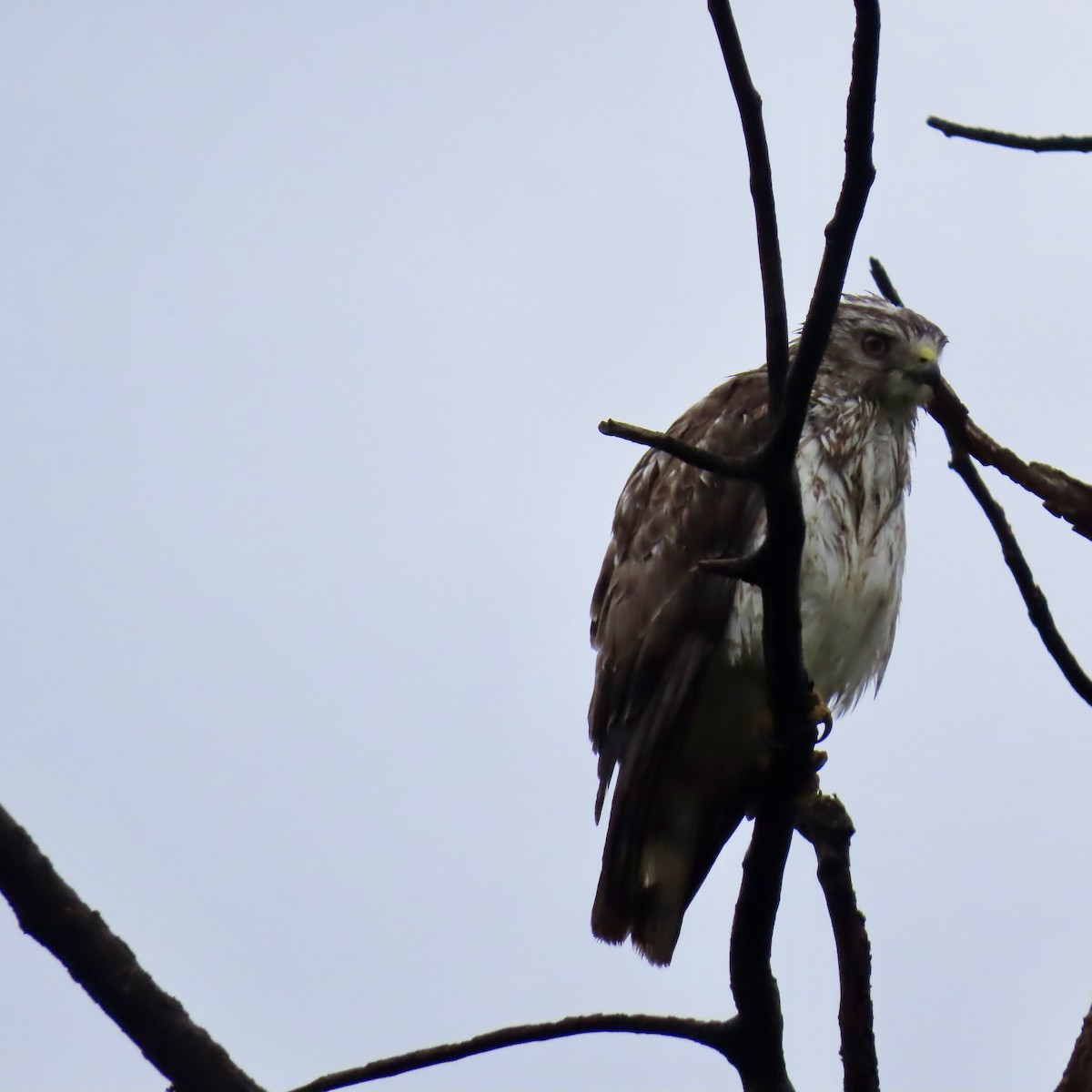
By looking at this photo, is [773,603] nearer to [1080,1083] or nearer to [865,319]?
[1080,1083]

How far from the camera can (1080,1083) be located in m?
3.23

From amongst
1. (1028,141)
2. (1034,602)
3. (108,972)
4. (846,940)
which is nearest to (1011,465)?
(1034,602)

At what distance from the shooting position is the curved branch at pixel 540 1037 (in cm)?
316

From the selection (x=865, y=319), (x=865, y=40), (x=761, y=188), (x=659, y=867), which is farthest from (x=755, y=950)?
(x=865, y=319)

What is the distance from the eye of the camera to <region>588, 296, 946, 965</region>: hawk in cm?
503

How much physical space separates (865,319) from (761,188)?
3.13m

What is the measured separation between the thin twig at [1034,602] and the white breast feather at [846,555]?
1.31 meters

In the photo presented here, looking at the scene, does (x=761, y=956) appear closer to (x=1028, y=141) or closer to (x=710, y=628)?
(x=710, y=628)

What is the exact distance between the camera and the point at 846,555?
5109 mm

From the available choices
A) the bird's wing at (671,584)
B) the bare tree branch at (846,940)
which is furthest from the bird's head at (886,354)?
the bare tree branch at (846,940)

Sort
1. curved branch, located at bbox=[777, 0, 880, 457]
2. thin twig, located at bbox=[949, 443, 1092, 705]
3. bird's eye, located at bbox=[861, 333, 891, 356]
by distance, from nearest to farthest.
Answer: curved branch, located at bbox=[777, 0, 880, 457], thin twig, located at bbox=[949, 443, 1092, 705], bird's eye, located at bbox=[861, 333, 891, 356]

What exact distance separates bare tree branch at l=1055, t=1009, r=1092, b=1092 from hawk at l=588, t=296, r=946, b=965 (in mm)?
1654

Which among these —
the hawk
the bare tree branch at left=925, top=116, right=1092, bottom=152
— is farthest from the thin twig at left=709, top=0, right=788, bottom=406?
the hawk

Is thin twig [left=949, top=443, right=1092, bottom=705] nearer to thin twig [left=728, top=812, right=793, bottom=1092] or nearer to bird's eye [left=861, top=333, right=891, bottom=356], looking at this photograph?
thin twig [left=728, top=812, right=793, bottom=1092]
